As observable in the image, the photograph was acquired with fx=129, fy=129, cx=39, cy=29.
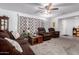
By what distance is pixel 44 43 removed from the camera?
8.01 feet

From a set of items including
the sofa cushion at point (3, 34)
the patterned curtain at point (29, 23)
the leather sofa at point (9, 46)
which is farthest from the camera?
the patterned curtain at point (29, 23)

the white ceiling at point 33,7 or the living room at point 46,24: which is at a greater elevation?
the white ceiling at point 33,7

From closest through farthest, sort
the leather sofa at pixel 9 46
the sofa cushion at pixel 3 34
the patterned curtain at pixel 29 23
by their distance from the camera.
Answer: the leather sofa at pixel 9 46 < the sofa cushion at pixel 3 34 < the patterned curtain at pixel 29 23

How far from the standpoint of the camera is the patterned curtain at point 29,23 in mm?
2387

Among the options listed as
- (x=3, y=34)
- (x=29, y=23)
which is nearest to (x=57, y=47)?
(x=29, y=23)

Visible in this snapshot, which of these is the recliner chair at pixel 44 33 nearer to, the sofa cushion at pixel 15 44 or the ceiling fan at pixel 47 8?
the ceiling fan at pixel 47 8

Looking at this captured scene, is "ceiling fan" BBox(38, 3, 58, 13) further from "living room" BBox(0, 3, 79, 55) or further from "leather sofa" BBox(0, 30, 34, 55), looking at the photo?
"leather sofa" BBox(0, 30, 34, 55)

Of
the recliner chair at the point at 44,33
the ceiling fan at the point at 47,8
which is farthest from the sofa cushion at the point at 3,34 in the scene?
the ceiling fan at the point at 47,8

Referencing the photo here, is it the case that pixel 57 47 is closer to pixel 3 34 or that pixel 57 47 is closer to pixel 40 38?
pixel 40 38

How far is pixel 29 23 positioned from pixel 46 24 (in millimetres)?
324

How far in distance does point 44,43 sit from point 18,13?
0.74 m

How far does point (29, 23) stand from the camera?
2418 mm
